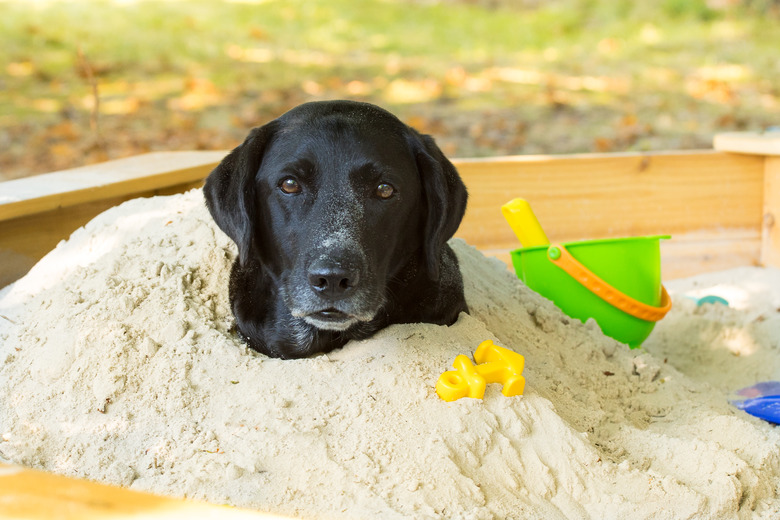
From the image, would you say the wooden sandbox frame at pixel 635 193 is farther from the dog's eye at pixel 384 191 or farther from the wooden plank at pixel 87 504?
the wooden plank at pixel 87 504

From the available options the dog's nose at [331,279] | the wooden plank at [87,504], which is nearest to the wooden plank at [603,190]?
the dog's nose at [331,279]

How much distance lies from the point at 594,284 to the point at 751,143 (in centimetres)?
194

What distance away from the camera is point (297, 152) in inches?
99.9

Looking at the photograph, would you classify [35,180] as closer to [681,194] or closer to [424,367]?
[424,367]

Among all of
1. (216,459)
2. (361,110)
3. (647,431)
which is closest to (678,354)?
(647,431)

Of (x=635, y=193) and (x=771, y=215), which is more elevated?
(x=635, y=193)

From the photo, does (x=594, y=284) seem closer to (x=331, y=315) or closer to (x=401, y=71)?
(x=331, y=315)

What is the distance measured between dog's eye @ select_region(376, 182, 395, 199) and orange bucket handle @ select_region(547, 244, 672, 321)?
4.15 ft

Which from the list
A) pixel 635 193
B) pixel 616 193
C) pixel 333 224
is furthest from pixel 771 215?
pixel 333 224

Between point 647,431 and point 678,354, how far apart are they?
1.44m

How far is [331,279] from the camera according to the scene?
7.43 ft

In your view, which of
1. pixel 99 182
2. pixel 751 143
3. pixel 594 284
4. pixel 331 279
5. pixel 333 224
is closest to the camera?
pixel 331 279

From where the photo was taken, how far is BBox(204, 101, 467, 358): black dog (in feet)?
7.77

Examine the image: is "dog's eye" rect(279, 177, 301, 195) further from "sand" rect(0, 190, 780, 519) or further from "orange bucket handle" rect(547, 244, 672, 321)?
"orange bucket handle" rect(547, 244, 672, 321)
